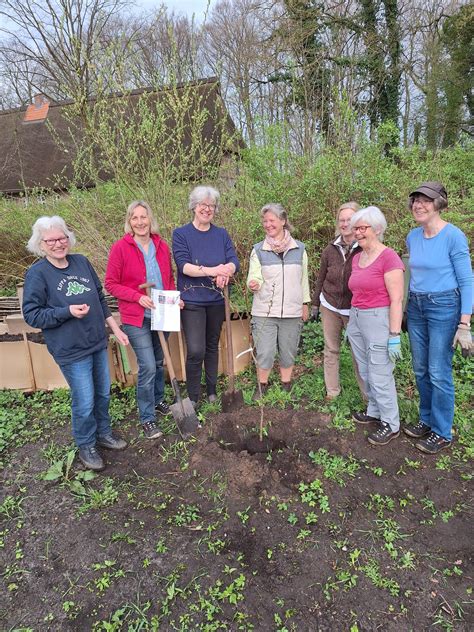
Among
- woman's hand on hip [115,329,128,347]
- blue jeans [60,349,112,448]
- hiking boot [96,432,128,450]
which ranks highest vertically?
woman's hand on hip [115,329,128,347]

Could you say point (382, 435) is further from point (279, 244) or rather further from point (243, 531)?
point (279, 244)

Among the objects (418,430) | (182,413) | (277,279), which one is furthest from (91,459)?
(418,430)

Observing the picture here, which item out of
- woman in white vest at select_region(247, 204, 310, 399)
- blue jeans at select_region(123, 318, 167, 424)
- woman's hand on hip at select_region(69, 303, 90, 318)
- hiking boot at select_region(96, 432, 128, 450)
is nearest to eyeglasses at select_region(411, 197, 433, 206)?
woman in white vest at select_region(247, 204, 310, 399)

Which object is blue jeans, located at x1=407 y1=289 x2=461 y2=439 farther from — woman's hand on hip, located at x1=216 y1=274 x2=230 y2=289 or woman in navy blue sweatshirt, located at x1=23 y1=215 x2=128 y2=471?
woman in navy blue sweatshirt, located at x1=23 y1=215 x2=128 y2=471

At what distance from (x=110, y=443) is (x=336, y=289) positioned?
2357 millimetres

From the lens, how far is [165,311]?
322cm

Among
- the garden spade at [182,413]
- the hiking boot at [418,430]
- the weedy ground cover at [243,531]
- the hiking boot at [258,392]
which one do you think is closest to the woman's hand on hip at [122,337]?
the garden spade at [182,413]

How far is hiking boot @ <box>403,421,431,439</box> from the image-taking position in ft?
10.4

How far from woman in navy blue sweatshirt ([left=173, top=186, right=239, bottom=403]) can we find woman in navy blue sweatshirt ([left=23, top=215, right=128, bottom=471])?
63 cm

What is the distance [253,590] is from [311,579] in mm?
324

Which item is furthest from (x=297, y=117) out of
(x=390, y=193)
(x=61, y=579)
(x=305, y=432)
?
(x=61, y=579)

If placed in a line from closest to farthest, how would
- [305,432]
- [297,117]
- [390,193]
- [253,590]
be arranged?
[253,590], [305,432], [390,193], [297,117]

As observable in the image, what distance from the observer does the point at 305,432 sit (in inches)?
125

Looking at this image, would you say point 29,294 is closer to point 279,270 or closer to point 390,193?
point 279,270
